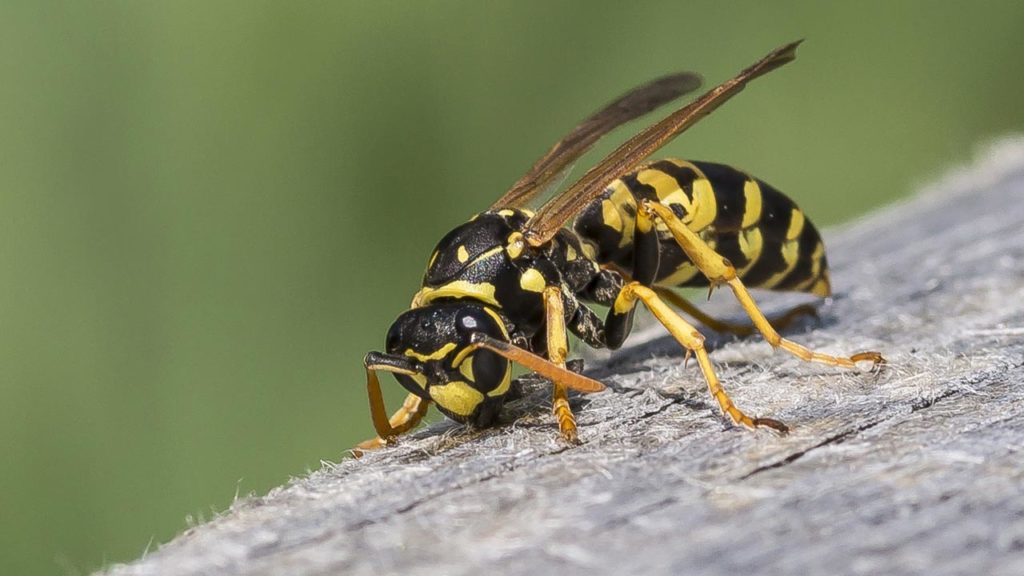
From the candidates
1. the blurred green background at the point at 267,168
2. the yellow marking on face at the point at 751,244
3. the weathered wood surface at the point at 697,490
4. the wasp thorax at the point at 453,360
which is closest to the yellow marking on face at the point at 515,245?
the wasp thorax at the point at 453,360

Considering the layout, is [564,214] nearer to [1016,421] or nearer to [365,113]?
[1016,421]

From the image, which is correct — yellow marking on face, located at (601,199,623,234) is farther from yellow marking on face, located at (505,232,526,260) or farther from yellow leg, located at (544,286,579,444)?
yellow leg, located at (544,286,579,444)

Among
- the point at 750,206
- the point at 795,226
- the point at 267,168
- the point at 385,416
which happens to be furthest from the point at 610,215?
the point at 267,168

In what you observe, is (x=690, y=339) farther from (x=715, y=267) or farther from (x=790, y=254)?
(x=790, y=254)

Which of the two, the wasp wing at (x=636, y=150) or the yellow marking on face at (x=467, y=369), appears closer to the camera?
the yellow marking on face at (x=467, y=369)

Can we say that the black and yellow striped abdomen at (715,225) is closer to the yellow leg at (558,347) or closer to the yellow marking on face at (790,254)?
the yellow marking on face at (790,254)

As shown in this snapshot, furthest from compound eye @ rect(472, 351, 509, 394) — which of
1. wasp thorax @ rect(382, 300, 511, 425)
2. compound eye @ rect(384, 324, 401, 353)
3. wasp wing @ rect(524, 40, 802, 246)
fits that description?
wasp wing @ rect(524, 40, 802, 246)

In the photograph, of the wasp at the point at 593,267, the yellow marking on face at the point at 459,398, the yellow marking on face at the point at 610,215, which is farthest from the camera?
the yellow marking on face at the point at 610,215
